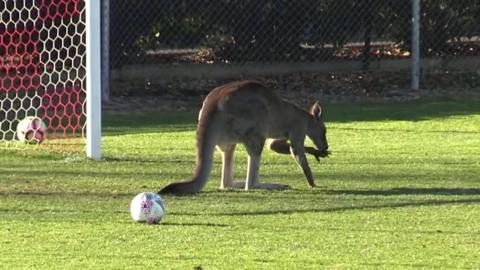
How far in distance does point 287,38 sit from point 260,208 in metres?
9.47

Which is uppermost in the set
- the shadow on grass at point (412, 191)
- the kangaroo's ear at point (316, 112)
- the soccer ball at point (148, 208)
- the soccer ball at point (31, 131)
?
the kangaroo's ear at point (316, 112)

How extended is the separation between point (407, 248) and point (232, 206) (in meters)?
1.92

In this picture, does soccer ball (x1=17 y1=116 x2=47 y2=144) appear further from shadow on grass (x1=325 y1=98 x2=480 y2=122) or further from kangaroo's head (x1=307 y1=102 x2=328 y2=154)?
shadow on grass (x1=325 y1=98 x2=480 y2=122)

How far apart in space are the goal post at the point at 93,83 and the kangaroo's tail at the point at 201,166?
220cm

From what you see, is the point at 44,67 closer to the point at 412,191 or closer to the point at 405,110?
the point at 405,110

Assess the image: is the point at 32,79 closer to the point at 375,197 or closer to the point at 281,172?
the point at 281,172

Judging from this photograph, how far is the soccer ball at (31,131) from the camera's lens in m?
12.5

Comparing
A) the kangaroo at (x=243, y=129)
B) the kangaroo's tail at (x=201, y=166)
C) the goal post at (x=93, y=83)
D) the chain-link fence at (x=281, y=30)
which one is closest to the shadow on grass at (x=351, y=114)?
the goal post at (x=93, y=83)

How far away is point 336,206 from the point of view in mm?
9125

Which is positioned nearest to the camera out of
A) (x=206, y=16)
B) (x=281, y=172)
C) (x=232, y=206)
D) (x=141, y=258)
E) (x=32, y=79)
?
(x=141, y=258)

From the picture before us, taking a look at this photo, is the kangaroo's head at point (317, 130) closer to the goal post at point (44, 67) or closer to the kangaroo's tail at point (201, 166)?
the kangaroo's tail at point (201, 166)

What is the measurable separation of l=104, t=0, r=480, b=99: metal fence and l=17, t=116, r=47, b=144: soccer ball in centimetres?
482

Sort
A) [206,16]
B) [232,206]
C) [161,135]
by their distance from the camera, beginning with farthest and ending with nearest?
[206,16] → [161,135] → [232,206]

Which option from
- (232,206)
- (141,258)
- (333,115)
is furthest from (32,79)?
(141,258)
